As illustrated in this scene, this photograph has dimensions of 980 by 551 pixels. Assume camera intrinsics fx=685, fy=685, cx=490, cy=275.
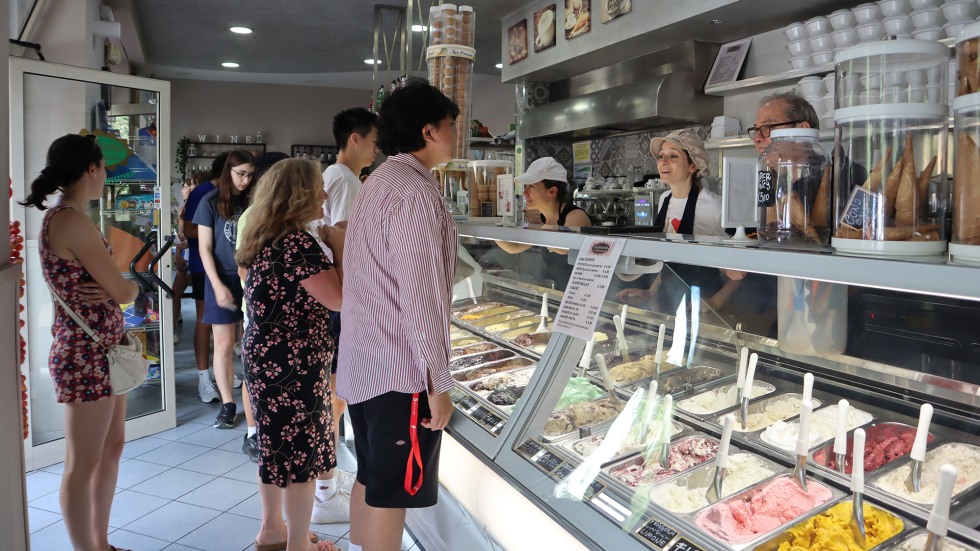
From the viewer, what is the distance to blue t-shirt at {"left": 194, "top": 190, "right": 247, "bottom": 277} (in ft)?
14.9

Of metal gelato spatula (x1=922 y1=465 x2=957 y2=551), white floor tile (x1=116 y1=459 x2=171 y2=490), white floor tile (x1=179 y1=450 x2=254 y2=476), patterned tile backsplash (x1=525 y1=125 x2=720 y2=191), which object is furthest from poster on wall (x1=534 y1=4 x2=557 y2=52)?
metal gelato spatula (x1=922 y1=465 x2=957 y2=551)

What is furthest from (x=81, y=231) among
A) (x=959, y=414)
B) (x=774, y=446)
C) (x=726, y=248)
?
(x=959, y=414)

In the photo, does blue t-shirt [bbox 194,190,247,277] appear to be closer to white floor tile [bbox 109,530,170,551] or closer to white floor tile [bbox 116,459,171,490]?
white floor tile [bbox 116,459,171,490]

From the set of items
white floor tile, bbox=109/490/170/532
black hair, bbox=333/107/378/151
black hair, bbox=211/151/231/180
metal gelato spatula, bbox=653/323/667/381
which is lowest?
white floor tile, bbox=109/490/170/532

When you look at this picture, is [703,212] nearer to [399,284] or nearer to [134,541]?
[399,284]

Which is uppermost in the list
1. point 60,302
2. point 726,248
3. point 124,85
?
point 124,85

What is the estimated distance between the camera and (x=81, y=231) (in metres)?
2.72

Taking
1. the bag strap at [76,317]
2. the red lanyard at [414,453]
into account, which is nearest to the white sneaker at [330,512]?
the bag strap at [76,317]

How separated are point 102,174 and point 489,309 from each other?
1.80m

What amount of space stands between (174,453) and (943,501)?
4.23 meters

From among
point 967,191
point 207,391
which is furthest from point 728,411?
point 207,391

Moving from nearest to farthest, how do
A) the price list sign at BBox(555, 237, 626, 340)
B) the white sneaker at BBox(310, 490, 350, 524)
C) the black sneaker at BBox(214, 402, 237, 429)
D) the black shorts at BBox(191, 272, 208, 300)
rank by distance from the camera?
the price list sign at BBox(555, 237, 626, 340)
the white sneaker at BBox(310, 490, 350, 524)
the black sneaker at BBox(214, 402, 237, 429)
the black shorts at BBox(191, 272, 208, 300)

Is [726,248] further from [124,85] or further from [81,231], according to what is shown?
[124,85]

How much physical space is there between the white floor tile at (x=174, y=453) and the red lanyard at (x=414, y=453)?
263cm
